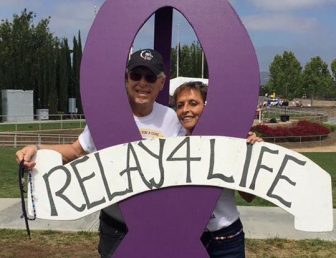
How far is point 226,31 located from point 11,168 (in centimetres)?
866

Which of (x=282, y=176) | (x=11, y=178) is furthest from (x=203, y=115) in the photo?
(x=11, y=178)

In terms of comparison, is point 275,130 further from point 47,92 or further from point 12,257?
point 12,257

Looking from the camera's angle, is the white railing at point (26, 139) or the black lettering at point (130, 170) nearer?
the black lettering at point (130, 170)

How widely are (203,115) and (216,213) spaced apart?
48 cm

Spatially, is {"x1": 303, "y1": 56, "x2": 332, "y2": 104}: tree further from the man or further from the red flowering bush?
the man

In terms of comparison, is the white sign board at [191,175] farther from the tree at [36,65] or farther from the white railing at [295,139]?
the tree at [36,65]

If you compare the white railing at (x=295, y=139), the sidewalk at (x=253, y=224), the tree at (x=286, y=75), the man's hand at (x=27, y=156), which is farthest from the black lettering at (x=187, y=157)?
the tree at (x=286, y=75)

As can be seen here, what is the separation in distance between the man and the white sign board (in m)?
0.10

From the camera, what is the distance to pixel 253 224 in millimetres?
5922

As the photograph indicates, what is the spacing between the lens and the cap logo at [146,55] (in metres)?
2.51

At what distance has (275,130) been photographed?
1033 inches

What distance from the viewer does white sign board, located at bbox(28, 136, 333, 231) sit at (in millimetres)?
2506

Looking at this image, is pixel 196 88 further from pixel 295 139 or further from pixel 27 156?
pixel 295 139

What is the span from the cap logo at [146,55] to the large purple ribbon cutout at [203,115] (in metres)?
0.08
